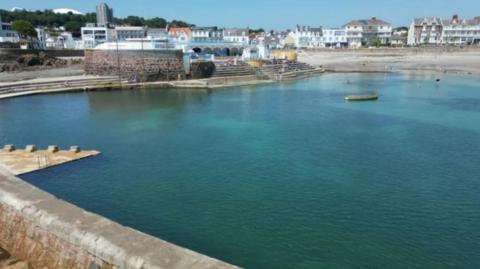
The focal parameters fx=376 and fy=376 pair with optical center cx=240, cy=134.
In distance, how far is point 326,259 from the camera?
1018cm

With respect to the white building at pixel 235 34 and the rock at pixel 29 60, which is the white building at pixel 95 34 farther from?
the white building at pixel 235 34

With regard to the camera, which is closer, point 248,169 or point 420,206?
point 420,206

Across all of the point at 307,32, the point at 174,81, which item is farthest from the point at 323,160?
the point at 307,32

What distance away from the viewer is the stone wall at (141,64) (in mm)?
44875

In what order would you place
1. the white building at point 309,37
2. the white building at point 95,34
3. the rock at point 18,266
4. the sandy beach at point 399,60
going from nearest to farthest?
the rock at point 18,266, the sandy beach at point 399,60, the white building at point 95,34, the white building at point 309,37

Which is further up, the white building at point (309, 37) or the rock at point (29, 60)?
the white building at point (309, 37)

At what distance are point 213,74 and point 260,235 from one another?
3992 cm

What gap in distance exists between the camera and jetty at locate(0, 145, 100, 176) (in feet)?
53.0

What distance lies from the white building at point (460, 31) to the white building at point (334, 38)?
2905 centimetres

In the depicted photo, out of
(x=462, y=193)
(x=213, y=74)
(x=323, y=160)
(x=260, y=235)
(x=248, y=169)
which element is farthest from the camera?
(x=213, y=74)

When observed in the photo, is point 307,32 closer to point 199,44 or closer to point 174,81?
point 199,44

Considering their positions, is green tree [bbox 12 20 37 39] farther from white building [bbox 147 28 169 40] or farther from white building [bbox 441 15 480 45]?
white building [bbox 441 15 480 45]

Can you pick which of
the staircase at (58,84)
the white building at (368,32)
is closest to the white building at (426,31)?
the white building at (368,32)

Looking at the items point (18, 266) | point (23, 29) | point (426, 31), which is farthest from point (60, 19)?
point (18, 266)
